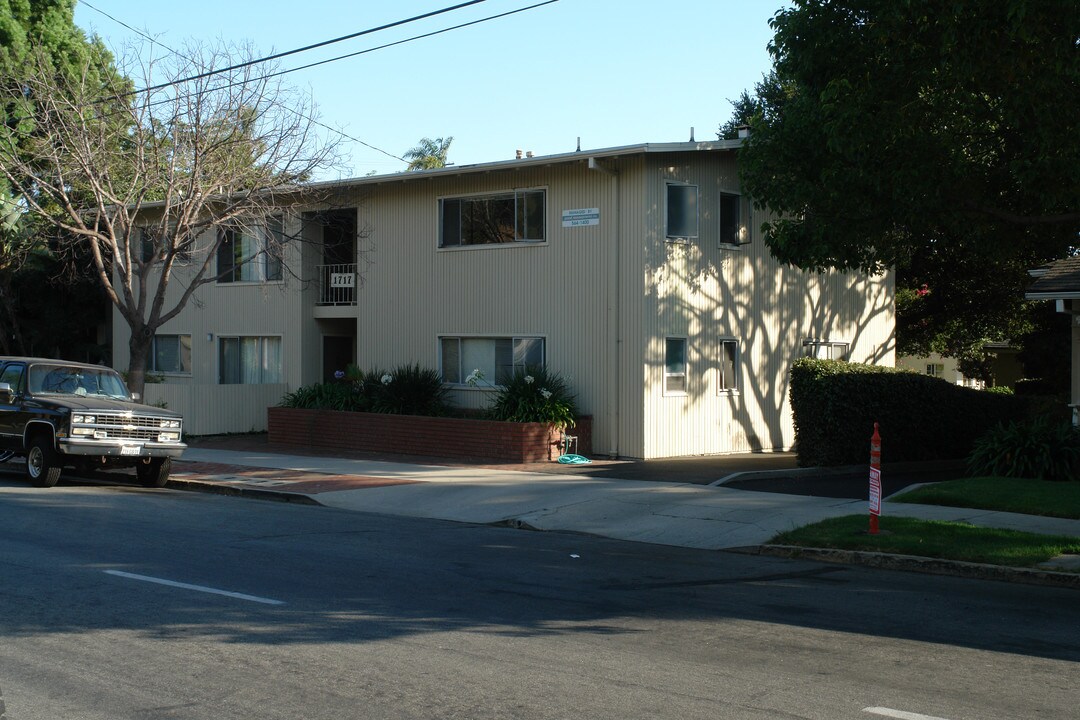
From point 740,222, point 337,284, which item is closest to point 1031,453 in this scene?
point 740,222

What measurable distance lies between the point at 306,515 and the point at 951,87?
10.1 m

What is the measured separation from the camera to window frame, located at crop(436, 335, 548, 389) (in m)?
23.3

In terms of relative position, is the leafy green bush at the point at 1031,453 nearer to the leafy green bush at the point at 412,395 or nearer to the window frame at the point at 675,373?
the window frame at the point at 675,373

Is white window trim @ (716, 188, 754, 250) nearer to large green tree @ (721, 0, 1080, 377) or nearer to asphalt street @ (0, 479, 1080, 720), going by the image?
large green tree @ (721, 0, 1080, 377)

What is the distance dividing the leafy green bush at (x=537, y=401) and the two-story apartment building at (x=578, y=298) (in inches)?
20.8

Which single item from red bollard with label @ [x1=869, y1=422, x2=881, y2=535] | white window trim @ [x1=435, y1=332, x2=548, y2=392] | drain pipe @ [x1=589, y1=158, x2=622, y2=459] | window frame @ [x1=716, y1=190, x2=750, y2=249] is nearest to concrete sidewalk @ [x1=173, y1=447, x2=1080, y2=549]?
red bollard with label @ [x1=869, y1=422, x2=881, y2=535]

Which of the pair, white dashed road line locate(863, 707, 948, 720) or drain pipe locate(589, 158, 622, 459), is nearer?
white dashed road line locate(863, 707, 948, 720)

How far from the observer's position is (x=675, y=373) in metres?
22.4

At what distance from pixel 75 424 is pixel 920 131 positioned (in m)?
13.1

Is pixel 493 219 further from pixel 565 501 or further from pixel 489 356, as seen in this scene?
pixel 565 501

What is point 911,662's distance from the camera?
7457mm

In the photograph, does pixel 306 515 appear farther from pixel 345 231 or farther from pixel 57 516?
pixel 345 231

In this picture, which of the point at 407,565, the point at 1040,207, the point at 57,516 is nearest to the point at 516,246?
the point at 1040,207

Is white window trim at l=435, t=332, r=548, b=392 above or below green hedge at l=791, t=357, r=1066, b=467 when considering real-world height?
above
